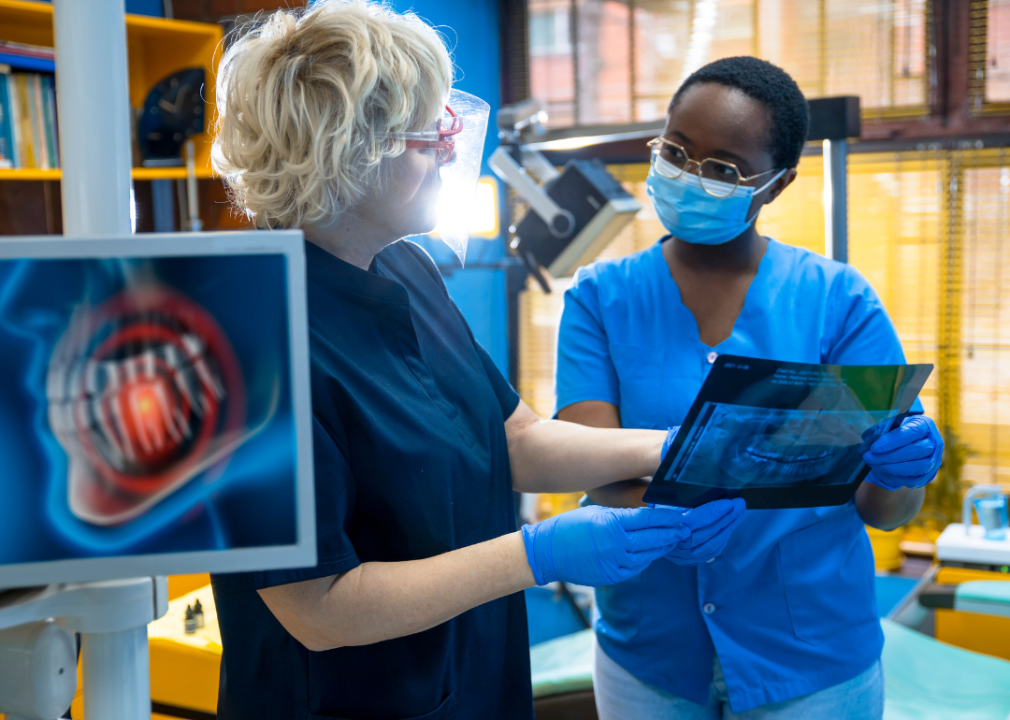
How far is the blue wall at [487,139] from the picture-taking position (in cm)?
369

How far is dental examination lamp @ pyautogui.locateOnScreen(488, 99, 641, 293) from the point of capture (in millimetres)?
2727

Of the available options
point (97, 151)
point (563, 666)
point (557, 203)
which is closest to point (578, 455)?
point (97, 151)

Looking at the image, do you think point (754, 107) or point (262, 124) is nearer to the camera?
point (262, 124)

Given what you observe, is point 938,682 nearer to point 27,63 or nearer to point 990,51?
point 990,51

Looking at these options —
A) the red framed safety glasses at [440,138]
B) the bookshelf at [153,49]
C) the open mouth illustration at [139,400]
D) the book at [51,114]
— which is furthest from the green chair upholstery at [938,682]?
the book at [51,114]

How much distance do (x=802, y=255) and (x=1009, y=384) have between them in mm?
2526

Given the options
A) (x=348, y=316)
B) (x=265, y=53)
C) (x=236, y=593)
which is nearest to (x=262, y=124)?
(x=265, y=53)

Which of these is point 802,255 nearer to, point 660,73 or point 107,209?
point 107,209

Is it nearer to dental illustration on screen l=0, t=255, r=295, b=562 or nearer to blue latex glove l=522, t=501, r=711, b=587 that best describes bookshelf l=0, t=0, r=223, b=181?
blue latex glove l=522, t=501, r=711, b=587

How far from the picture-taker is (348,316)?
96cm

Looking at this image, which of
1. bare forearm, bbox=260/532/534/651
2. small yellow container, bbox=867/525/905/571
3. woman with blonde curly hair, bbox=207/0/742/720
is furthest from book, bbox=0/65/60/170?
small yellow container, bbox=867/525/905/571

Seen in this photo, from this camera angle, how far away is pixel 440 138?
99 cm

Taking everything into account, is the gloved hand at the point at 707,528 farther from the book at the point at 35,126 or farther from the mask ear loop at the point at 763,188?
the book at the point at 35,126

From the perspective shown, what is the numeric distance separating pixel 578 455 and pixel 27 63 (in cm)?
213
